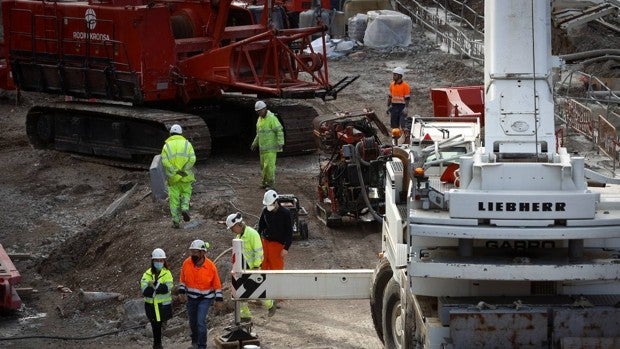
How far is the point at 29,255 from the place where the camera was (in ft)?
72.1

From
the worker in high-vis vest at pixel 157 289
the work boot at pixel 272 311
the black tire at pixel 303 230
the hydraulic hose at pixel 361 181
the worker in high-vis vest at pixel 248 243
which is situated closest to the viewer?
the worker in high-vis vest at pixel 157 289

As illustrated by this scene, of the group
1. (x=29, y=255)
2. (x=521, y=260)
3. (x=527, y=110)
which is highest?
(x=527, y=110)

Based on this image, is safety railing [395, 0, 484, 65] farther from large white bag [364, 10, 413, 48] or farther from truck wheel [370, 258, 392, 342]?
truck wheel [370, 258, 392, 342]

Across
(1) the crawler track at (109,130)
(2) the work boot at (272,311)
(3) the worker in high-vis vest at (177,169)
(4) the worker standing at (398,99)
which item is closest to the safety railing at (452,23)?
(4) the worker standing at (398,99)

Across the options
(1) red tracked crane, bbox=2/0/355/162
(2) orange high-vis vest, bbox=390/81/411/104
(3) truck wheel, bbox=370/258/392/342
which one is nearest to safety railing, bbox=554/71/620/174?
(2) orange high-vis vest, bbox=390/81/411/104

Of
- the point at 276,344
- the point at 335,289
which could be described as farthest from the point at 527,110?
the point at 276,344

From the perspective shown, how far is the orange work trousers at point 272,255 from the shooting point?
55.3 ft

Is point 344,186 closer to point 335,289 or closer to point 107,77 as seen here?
point 335,289

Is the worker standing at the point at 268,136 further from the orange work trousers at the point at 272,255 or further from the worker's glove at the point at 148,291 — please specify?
the worker's glove at the point at 148,291

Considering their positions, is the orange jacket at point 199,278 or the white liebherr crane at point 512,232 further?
the orange jacket at point 199,278

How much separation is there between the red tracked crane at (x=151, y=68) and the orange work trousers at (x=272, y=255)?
7.52 meters

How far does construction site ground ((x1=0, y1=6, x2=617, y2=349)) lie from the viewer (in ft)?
54.5

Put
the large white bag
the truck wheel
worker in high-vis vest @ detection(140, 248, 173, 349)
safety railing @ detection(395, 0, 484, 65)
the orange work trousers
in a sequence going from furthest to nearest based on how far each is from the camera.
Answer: the large white bag, safety railing @ detection(395, 0, 484, 65), the orange work trousers, worker in high-vis vest @ detection(140, 248, 173, 349), the truck wheel

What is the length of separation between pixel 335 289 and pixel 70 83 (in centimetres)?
1323
